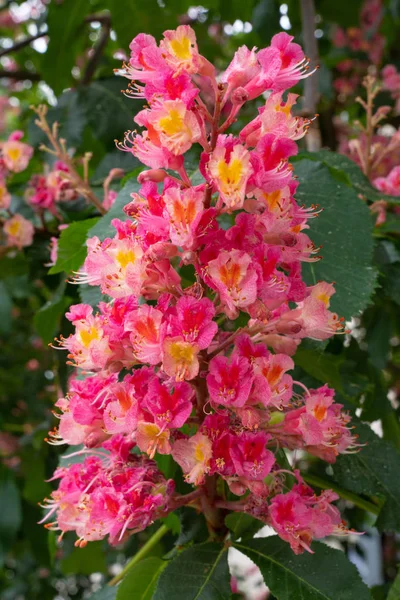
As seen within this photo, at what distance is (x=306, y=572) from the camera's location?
1.97ft

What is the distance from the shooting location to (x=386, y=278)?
878 mm

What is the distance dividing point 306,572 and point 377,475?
18 cm

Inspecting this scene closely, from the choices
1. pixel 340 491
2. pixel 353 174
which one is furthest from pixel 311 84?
pixel 340 491

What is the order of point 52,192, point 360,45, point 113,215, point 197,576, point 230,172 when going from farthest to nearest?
1. point 360,45
2. point 52,192
3. point 113,215
4. point 197,576
5. point 230,172

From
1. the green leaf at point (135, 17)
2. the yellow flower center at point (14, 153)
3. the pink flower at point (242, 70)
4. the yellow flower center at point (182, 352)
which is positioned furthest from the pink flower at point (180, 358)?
the green leaf at point (135, 17)

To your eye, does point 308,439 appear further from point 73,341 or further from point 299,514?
point 73,341

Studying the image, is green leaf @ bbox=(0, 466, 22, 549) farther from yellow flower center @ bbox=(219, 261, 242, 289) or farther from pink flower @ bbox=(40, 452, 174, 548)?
yellow flower center @ bbox=(219, 261, 242, 289)

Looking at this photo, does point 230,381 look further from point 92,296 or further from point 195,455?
point 92,296

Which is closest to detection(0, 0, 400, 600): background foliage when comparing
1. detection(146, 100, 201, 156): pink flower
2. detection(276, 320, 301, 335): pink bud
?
detection(276, 320, 301, 335): pink bud

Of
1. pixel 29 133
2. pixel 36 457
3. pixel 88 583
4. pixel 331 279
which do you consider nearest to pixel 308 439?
pixel 331 279

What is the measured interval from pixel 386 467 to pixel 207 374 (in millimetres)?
323

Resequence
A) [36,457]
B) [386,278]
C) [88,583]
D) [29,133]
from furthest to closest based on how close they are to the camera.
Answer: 1. [88,583]
2. [36,457]
3. [29,133]
4. [386,278]

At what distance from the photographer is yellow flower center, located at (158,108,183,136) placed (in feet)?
1.65

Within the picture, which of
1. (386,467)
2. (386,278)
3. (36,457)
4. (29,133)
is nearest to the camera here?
(386,467)
